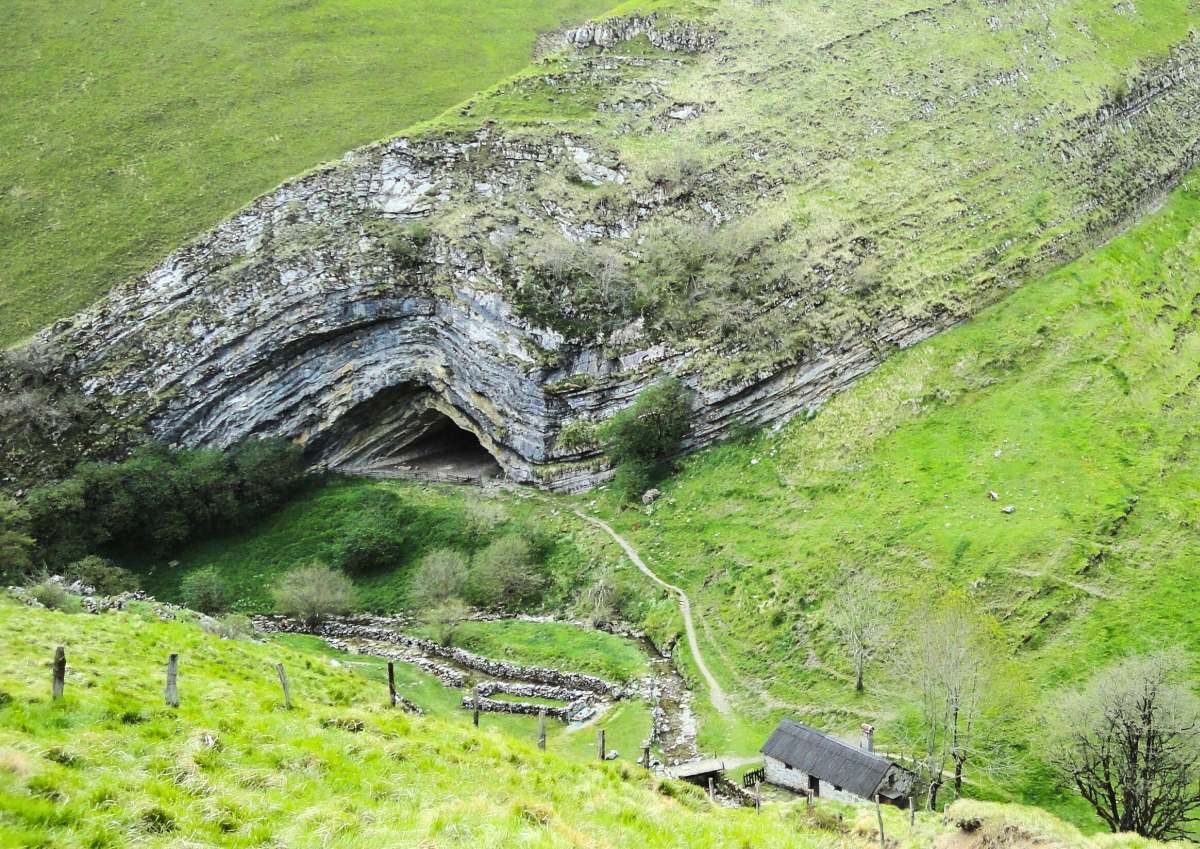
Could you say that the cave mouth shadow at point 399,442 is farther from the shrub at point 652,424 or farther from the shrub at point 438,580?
the shrub at point 438,580

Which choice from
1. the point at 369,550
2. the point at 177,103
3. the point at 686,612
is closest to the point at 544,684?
the point at 686,612

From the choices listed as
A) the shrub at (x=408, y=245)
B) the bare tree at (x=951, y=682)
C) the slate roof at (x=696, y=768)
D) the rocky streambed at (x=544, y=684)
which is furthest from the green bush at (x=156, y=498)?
the bare tree at (x=951, y=682)

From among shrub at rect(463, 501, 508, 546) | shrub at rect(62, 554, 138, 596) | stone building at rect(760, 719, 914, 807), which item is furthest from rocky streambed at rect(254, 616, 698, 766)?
shrub at rect(62, 554, 138, 596)

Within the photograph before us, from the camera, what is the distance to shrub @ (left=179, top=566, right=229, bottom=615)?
47719 millimetres

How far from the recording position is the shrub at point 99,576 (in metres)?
46.6

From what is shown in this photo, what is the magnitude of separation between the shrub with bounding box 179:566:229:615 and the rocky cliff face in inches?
537

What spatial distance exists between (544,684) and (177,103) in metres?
68.3

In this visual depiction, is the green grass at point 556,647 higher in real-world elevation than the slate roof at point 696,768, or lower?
lower

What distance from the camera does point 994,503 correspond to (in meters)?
38.3

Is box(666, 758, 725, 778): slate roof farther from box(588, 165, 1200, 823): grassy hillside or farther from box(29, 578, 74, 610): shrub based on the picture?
box(29, 578, 74, 610): shrub

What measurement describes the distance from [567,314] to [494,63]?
4473cm

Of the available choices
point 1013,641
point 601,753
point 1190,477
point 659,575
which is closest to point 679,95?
point 659,575

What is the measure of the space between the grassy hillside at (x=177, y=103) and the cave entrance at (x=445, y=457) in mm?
24244

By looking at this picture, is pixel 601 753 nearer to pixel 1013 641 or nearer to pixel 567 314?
pixel 1013 641
